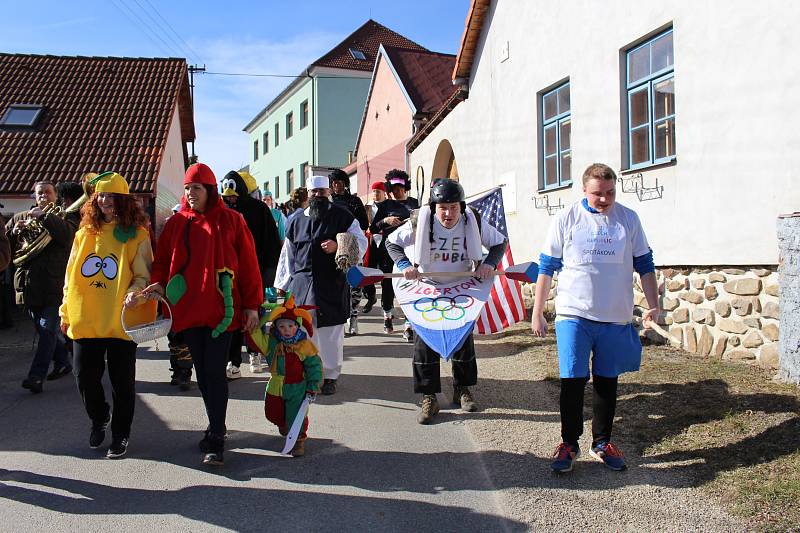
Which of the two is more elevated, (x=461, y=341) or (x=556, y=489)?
(x=461, y=341)

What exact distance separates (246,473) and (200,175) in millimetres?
1897

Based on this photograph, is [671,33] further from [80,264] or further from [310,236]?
[80,264]

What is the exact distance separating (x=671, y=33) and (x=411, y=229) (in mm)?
4464

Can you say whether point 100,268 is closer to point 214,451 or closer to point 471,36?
point 214,451

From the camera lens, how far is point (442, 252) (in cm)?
552

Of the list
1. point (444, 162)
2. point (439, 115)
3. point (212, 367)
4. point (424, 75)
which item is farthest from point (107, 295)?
point (424, 75)

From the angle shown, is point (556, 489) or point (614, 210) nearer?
point (556, 489)

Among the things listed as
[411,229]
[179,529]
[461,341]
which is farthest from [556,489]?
[411,229]

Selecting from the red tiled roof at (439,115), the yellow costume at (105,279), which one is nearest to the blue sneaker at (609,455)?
the yellow costume at (105,279)

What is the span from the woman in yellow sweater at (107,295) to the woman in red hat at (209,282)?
194 millimetres

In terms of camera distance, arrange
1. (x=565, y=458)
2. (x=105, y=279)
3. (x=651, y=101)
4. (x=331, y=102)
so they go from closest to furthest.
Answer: (x=565, y=458), (x=105, y=279), (x=651, y=101), (x=331, y=102)

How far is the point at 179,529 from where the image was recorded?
3457mm

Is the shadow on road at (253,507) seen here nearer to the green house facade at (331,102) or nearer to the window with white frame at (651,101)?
the window with white frame at (651,101)

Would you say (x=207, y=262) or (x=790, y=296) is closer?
(x=207, y=262)
